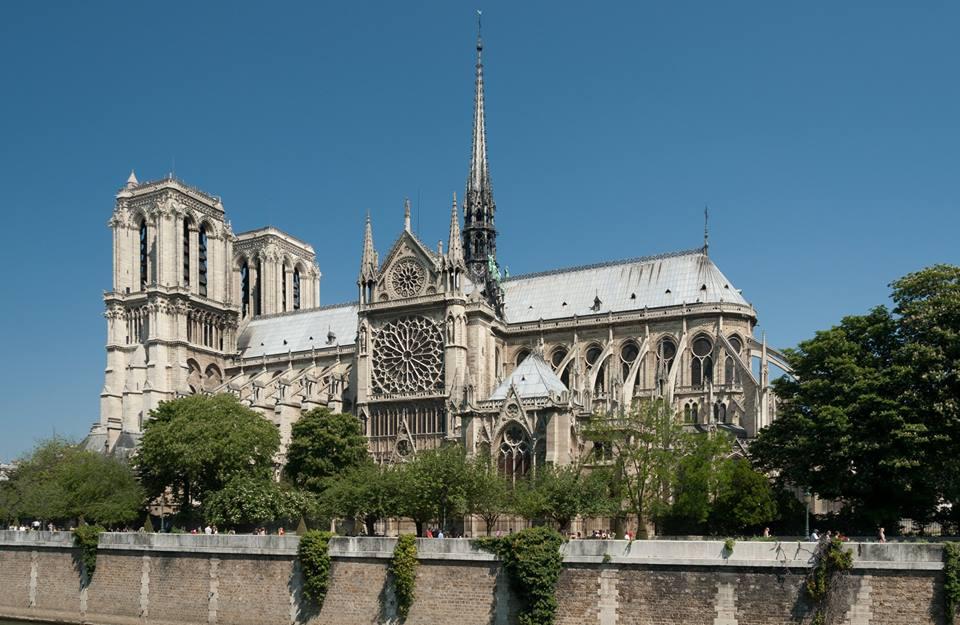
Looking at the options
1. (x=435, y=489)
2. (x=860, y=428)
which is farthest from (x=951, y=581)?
(x=435, y=489)

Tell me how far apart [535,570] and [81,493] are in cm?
3300

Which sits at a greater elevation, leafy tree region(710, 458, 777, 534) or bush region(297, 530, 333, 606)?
leafy tree region(710, 458, 777, 534)

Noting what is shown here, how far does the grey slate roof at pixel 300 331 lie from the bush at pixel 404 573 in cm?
5053

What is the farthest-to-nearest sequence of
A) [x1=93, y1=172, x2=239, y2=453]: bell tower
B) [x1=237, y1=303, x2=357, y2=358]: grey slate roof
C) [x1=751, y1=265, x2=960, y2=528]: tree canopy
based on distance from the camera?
[x1=237, y1=303, x2=357, y2=358]: grey slate roof
[x1=93, y1=172, x2=239, y2=453]: bell tower
[x1=751, y1=265, x2=960, y2=528]: tree canopy

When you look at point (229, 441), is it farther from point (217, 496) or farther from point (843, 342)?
point (843, 342)

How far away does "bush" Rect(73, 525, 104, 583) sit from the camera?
153ft

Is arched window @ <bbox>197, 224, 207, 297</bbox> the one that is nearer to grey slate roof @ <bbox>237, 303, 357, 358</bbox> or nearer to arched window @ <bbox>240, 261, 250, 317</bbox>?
grey slate roof @ <bbox>237, 303, 357, 358</bbox>

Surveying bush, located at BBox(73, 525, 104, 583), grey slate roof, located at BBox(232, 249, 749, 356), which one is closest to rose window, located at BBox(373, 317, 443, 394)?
grey slate roof, located at BBox(232, 249, 749, 356)

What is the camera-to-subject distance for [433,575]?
122ft

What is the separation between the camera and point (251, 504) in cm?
5250

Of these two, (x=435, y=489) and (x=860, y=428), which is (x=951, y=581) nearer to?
(x=860, y=428)

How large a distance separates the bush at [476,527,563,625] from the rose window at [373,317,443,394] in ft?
117

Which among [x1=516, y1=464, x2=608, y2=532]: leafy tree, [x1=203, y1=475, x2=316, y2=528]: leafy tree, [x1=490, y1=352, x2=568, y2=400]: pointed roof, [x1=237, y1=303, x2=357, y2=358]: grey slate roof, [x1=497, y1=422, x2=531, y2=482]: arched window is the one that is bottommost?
[x1=203, y1=475, x2=316, y2=528]: leafy tree

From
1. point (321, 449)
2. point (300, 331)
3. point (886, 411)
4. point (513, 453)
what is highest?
point (300, 331)
